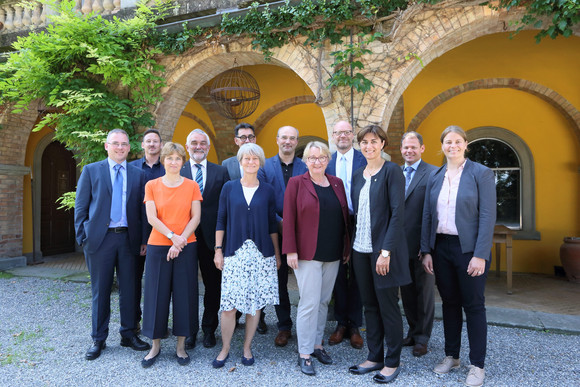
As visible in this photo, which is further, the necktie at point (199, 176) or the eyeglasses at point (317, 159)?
the necktie at point (199, 176)

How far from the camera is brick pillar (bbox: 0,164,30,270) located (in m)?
8.02

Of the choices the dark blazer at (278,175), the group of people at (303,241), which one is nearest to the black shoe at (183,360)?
the group of people at (303,241)

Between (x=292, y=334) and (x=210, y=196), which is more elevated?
(x=210, y=196)

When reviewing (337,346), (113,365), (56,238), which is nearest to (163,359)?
(113,365)

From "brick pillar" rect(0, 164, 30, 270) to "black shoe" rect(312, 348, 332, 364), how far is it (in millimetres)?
7325

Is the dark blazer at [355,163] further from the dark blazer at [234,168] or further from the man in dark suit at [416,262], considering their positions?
the dark blazer at [234,168]

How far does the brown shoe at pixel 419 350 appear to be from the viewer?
11.8 ft

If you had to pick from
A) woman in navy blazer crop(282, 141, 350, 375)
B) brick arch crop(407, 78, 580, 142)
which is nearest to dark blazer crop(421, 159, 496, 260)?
woman in navy blazer crop(282, 141, 350, 375)

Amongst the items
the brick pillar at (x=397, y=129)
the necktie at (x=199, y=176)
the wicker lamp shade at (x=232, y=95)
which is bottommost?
the necktie at (x=199, y=176)

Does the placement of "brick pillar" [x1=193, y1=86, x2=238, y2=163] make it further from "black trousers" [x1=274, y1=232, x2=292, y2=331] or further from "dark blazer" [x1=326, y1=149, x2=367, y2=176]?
"black trousers" [x1=274, y1=232, x2=292, y2=331]

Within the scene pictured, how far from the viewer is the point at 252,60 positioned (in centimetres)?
614

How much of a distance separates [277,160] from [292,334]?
179 centimetres

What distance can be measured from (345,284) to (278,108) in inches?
229

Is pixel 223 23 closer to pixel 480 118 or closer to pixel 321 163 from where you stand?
pixel 321 163
